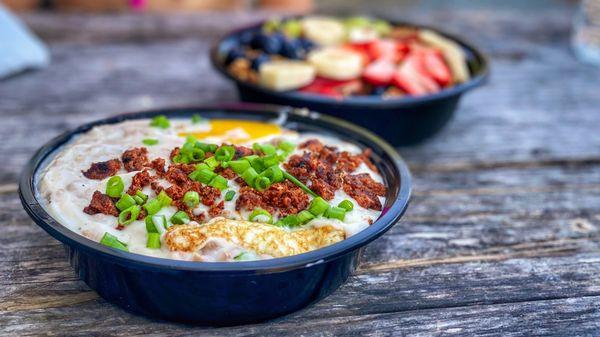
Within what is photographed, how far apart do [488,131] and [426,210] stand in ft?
2.93

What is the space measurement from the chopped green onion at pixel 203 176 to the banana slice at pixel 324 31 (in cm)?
171

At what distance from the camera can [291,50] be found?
2988 mm

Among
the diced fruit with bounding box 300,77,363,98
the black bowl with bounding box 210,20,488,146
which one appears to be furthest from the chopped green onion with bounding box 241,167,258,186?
the diced fruit with bounding box 300,77,363,98

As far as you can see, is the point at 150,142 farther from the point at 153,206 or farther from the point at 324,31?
the point at 324,31

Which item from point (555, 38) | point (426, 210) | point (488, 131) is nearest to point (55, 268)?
point (426, 210)

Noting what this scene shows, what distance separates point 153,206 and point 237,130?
1.98ft

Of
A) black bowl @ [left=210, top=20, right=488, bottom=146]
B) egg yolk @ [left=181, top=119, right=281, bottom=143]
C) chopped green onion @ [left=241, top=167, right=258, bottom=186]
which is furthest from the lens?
black bowl @ [left=210, top=20, right=488, bottom=146]

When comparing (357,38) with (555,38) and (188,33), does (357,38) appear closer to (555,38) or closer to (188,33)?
(188,33)

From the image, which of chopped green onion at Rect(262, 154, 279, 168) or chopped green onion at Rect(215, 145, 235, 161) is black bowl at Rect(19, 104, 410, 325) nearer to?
chopped green onion at Rect(262, 154, 279, 168)

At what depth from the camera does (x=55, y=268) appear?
6.24 feet

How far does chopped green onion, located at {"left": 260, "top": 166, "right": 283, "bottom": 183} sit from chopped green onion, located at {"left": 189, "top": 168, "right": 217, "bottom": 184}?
137mm

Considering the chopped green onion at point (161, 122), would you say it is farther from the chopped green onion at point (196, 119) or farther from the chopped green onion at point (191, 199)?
the chopped green onion at point (191, 199)

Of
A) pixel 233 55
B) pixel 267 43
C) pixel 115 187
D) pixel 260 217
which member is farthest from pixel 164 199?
pixel 267 43

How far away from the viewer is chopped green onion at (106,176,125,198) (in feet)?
5.57
